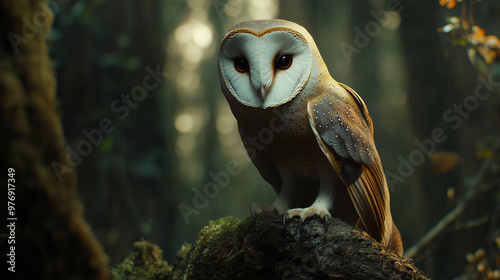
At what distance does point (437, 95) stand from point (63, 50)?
2249 mm

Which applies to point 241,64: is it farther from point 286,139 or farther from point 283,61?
point 286,139

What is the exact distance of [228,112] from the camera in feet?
8.13

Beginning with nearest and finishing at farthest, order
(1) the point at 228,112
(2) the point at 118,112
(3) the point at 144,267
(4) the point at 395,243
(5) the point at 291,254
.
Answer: (5) the point at 291,254, (4) the point at 395,243, (3) the point at 144,267, (2) the point at 118,112, (1) the point at 228,112

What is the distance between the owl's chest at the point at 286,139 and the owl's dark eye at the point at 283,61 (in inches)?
4.3

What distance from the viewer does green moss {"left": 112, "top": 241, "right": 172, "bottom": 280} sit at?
1164 mm

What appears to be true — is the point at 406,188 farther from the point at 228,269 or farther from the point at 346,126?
the point at 228,269

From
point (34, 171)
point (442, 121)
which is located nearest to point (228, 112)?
point (442, 121)

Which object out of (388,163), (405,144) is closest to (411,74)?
(405,144)

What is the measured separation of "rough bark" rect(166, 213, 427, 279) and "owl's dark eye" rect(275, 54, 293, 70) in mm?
405

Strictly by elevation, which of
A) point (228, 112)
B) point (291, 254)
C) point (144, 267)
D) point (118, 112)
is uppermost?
point (118, 112)

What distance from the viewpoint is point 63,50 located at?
2.12m

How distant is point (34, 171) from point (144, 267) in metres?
0.75

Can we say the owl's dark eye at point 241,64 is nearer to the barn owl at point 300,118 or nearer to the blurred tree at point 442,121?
the barn owl at point 300,118

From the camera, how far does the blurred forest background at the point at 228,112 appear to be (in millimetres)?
1973
